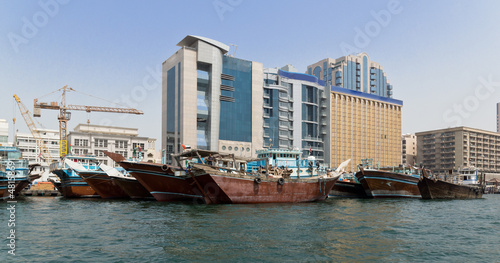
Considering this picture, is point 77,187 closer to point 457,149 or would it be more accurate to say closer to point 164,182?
point 164,182

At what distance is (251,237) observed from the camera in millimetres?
19125

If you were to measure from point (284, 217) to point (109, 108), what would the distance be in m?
105

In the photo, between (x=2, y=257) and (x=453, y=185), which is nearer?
(x=2, y=257)

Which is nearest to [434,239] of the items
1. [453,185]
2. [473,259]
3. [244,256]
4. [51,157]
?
[473,259]

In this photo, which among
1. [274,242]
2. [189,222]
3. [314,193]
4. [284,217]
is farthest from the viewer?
[314,193]

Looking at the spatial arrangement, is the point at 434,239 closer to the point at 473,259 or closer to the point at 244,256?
the point at 473,259

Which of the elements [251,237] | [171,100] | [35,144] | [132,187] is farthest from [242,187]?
[35,144]

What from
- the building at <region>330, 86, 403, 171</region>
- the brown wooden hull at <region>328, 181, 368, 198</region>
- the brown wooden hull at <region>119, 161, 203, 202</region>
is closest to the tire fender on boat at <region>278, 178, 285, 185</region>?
the brown wooden hull at <region>119, 161, 203, 202</region>

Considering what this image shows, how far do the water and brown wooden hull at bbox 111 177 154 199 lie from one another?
60.0ft

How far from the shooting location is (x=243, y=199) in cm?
3512

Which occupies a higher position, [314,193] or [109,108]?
[109,108]

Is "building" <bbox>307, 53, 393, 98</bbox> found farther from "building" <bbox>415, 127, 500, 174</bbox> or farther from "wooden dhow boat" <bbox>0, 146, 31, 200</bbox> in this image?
"wooden dhow boat" <bbox>0, 146, 31, 200</bbox>

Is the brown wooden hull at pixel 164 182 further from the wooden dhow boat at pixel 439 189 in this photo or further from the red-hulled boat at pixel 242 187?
the wooden dhow boat at pixel 439 189

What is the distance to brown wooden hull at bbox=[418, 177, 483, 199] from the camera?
48.9 metres
